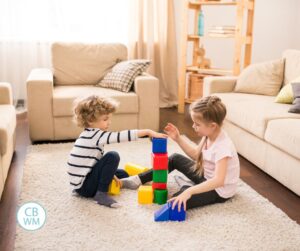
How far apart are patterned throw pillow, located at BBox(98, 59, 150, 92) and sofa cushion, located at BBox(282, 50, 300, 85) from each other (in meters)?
1.30

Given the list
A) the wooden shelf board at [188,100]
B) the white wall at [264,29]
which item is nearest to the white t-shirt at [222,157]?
the wooden shelf board at [188,100]

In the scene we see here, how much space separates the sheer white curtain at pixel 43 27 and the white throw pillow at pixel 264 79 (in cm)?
183

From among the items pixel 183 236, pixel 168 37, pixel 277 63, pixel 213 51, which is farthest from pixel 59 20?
pixel 183 236

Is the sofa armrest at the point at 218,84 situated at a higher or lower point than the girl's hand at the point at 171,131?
higher

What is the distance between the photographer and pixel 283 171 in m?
2.57

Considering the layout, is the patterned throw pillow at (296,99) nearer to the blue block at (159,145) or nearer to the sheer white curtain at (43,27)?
the blue block at (159,145)

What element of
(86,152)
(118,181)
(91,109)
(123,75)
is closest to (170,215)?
(118,181)

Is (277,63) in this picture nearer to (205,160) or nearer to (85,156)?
(205,160)

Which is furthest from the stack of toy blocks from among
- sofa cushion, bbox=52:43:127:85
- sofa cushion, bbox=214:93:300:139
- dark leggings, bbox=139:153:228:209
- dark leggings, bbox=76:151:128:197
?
sofa cushion, bbox=52:43:127:85

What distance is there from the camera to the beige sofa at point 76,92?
3373 mm

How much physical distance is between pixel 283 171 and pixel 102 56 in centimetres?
226

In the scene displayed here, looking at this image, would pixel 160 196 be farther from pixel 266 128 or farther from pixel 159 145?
pixel 266 128

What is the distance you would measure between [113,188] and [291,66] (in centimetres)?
202

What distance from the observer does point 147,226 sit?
2.06 metres
